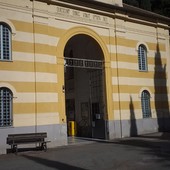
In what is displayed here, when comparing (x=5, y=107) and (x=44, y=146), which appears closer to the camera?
(x=5, y=107)

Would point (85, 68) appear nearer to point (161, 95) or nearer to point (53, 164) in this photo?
point (161, 95)

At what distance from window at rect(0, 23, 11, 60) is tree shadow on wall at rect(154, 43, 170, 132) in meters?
11.4

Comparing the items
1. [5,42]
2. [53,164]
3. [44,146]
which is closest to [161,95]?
[44,146]

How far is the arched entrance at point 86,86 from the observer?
2148 centimetres

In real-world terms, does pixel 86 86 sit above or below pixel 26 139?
above

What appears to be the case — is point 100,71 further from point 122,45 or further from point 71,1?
point 71,1

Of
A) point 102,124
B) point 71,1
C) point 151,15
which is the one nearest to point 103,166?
point 102,124

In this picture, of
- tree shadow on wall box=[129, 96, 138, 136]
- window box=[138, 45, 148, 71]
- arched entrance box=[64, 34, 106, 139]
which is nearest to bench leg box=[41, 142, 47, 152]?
arched entrance box=[64, 34, 106, 139]

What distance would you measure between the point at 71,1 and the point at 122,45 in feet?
15.2

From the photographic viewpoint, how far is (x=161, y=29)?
2536cm

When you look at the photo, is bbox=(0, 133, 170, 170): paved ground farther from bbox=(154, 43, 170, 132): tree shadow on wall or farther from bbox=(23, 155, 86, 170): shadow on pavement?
bbox=(154, 43, 170, 132): tree shadow on wall

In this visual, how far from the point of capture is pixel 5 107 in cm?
1677

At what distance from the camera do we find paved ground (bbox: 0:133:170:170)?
467 inches

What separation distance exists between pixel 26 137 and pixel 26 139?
0.31 feet
